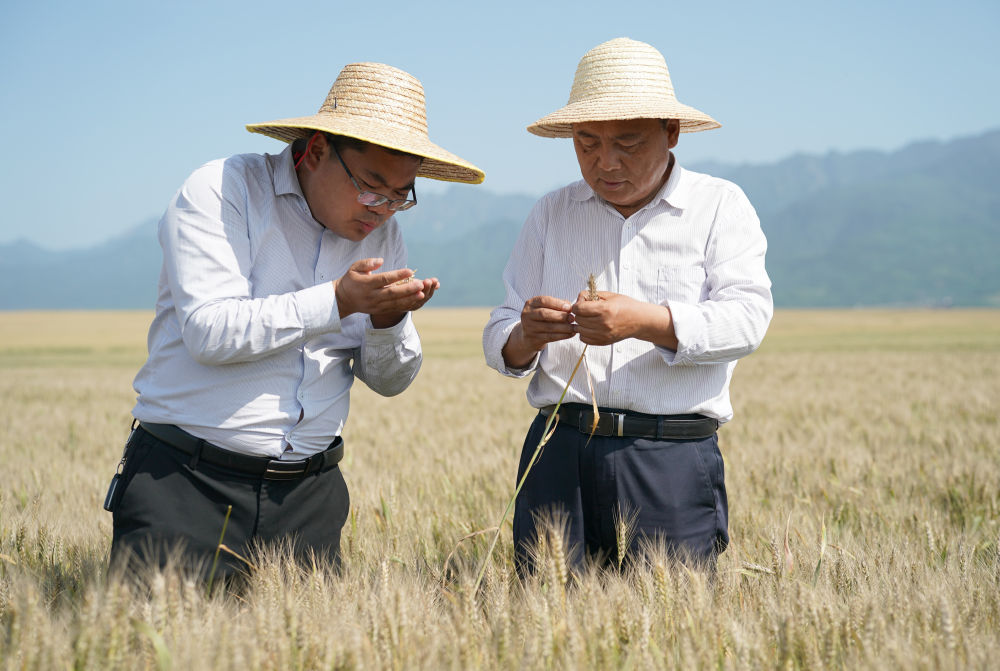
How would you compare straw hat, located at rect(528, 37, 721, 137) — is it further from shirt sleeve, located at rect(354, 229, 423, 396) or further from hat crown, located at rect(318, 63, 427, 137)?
shirt sleeve, located at rect(354, 229, 423, 396)

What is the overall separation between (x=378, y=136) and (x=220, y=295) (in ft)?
2.20

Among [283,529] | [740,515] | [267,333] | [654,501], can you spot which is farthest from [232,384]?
[740,515]

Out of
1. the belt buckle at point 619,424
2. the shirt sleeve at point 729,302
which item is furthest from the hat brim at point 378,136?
the belt buckle at point 619,424

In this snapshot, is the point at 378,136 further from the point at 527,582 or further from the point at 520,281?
the point at 527,582

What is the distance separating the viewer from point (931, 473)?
5.29 metres

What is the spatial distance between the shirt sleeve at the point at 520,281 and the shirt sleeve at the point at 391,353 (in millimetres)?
262

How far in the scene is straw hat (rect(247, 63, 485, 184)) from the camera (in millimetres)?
2639

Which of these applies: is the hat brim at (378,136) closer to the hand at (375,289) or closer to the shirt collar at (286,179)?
the shirt collar at (286,179)

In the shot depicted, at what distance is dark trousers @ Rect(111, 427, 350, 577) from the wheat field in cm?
11

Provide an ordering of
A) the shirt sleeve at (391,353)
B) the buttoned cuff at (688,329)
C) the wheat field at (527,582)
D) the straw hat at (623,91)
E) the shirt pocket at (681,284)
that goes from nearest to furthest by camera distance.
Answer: the wheat field at (527,582) < the buttoned cuff at (688,329) < the straw hat at (623,91) < the shirt pocket at (681,284) < the shirt sleeve at (391,353)

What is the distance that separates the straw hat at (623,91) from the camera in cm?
259

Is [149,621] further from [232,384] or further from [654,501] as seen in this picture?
[654,501]

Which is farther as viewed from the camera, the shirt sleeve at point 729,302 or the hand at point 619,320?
the shirt sleeve at point 729,302

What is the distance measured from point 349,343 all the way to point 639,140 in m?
1.19
